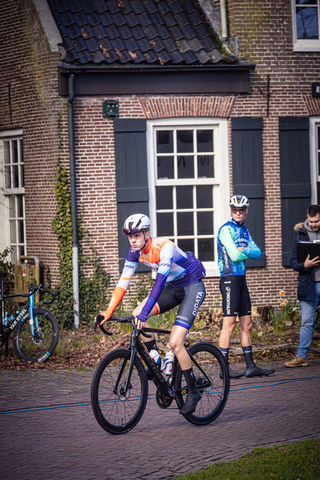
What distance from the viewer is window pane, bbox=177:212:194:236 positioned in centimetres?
1305

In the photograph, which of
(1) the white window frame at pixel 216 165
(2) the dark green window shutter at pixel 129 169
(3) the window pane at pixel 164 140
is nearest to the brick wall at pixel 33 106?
(2) the dark green window shutter at pixel 129 169

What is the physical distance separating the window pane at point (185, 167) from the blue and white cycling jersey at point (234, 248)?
482cm


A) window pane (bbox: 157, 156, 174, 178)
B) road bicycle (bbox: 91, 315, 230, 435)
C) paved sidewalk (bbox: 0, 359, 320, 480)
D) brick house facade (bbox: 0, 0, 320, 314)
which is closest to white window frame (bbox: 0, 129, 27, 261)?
brick house facade (bbox: 0, 0, 320, 314)

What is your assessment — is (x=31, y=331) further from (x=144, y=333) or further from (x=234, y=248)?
(x=144, y=333)

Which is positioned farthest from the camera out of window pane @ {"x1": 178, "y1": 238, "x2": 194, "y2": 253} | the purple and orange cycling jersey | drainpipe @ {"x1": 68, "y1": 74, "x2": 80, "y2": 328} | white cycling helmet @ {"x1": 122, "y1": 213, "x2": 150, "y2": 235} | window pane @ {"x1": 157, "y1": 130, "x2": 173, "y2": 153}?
window pane @ {"x1": 178, "y1": 238, "x2": 194, "y2": 253}

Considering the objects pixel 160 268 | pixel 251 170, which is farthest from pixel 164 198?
pixel 160 268

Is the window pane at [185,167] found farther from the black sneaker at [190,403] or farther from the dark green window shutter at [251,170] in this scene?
the black sneaker at [190,403]

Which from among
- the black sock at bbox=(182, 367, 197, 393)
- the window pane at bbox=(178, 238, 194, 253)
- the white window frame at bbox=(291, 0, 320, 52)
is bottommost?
the black sock at bbox=(182, 367, 197, 393)

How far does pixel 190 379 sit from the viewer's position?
629cm

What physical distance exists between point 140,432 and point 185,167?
7.43 m

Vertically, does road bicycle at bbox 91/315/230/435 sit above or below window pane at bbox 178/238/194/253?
below

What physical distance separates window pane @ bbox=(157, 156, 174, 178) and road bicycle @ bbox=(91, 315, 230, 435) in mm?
6671

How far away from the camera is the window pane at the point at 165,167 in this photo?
42.3ft

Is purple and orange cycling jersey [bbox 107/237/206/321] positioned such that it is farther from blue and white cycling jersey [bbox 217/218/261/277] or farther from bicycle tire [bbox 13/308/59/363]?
bicycle tire [bbox 13/308/59/363]
